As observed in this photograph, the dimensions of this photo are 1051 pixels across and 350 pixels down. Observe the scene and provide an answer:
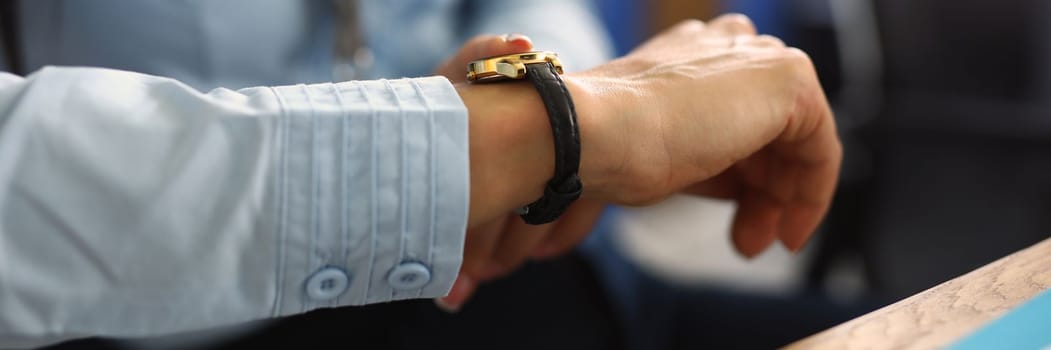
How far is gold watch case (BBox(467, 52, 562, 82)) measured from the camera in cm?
49

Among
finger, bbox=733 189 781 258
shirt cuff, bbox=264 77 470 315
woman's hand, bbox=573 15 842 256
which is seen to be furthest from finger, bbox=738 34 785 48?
shirt cuff, bbox=264 77 470 315

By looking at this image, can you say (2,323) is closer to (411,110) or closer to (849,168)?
(411,110)

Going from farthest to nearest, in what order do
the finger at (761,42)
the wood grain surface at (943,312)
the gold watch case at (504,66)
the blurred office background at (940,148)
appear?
1. the blurred office background at (940,148)
2. the finger at (761,42)
3. the gold watch case at (504,66)
4. the wood grain surface at (943,312)

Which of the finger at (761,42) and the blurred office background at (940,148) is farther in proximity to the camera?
the blurred office background at (940,148)

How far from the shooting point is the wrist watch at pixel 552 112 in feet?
1.56

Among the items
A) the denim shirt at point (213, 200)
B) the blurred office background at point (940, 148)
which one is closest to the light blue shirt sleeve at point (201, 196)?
the denim shirt at point (213, 200)

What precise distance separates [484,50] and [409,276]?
0.50 ft

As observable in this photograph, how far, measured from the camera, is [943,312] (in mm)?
405

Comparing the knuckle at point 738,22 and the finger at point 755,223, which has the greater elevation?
the knuckle at point 738,22

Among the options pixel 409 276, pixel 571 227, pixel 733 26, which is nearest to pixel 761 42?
pixel 733 26

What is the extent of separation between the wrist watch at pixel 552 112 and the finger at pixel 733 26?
177mm

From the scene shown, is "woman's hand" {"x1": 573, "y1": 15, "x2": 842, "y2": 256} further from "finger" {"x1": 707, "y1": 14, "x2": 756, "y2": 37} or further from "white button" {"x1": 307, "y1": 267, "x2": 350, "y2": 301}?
"white button" {"x1": 307, "y1": 267, "x2": 350, "y2": 301}

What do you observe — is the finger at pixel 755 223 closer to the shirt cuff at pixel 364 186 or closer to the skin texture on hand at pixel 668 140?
the skin texture on hand at pixel 668 140

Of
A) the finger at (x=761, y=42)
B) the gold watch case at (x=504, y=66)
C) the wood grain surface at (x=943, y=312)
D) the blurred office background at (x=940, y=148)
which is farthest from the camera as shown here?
the blurred office background at (x=940, y=148)
